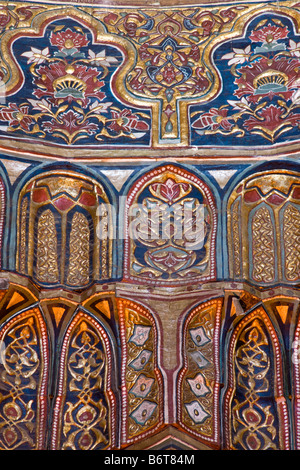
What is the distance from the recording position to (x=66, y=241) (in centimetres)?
1176

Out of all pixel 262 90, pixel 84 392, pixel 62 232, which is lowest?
pixel 84 392

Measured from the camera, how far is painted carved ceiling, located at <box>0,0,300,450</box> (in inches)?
433

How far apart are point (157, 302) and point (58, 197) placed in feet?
4.18

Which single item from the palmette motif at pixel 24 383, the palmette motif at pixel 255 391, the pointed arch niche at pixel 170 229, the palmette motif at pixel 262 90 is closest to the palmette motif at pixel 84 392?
the palmette motif at pixel 24 383

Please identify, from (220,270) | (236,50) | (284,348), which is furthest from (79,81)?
(284,348)

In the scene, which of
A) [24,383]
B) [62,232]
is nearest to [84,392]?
[24,383]

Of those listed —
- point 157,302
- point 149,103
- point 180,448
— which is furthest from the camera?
point 149,103

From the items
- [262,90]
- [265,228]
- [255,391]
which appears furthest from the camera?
[262,90]

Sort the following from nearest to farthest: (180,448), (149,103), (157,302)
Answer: (180,448) → (157,302) → (149,103)

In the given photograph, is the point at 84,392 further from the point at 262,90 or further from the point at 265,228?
the point at 262,90

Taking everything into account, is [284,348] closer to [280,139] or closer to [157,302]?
[157,302]

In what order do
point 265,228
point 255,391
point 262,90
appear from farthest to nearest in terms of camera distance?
point 262,90 → point 265,228 → point 255,391

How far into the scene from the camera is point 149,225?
1180 centimetres

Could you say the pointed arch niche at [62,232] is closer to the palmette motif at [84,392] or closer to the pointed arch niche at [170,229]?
the pointed arch niche at [170,229]
